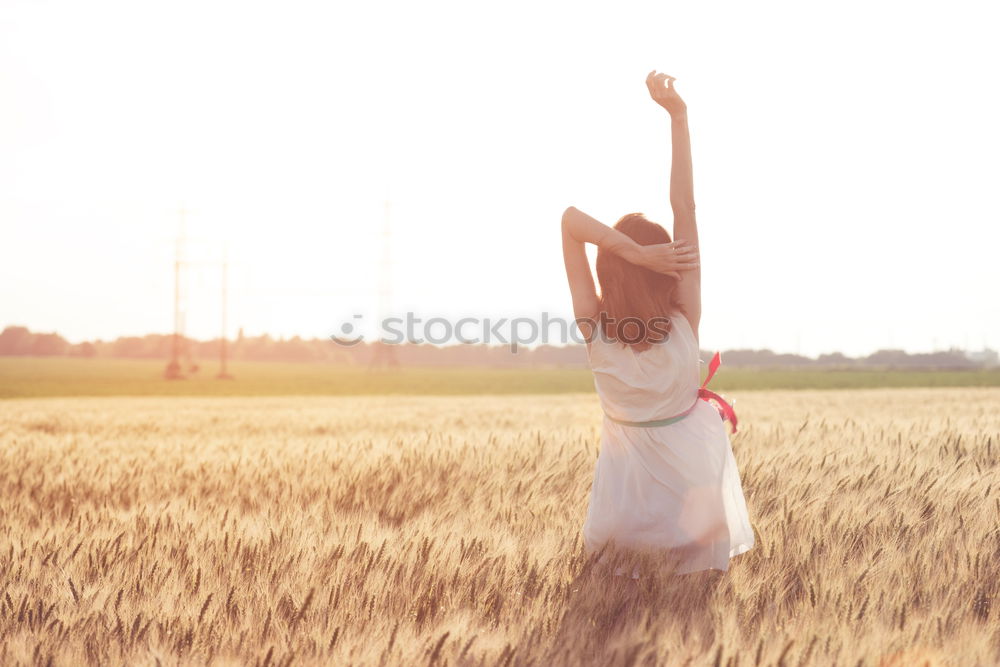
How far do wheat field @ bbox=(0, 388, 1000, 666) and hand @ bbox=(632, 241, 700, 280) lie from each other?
0.97 m

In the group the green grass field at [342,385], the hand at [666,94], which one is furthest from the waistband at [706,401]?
the green grass field at [342,385]

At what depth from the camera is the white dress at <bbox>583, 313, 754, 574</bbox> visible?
2.90m

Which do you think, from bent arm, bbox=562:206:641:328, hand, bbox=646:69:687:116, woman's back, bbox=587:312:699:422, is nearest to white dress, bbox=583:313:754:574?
woman's back, bbox=587:312:699:422

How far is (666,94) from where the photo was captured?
2.98 meters

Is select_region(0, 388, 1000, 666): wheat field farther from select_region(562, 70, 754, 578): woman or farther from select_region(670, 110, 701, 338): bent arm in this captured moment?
select_region(670, 110, 701, 338): bent arm

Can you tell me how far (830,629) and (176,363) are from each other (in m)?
50.2

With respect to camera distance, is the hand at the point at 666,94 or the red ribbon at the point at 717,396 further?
the red ribbon at the point at 717,396

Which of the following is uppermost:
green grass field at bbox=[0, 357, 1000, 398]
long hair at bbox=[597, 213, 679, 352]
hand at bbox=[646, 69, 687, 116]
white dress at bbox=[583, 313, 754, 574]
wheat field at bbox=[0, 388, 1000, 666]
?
hand at bbox=[646, 69, 687, 116]

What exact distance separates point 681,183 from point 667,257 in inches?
14.2

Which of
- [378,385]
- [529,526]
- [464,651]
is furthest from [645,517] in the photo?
[378,385]

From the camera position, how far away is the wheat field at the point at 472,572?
212cm

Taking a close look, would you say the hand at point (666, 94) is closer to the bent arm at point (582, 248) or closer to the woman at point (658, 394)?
the woman at point (658, 394)

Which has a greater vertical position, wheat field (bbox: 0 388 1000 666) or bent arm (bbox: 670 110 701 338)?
bent arm (bbox: 670 110 701 338)

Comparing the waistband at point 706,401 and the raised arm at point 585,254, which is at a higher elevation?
the raised arm at point 585,254
